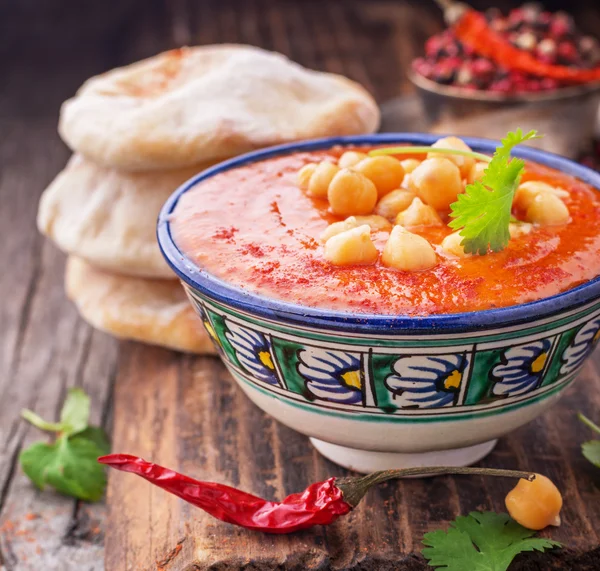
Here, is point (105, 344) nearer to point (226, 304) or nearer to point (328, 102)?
point (328, 102)

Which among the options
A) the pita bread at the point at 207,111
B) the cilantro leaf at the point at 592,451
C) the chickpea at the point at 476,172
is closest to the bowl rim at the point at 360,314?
the chickpea at the point at 476,172

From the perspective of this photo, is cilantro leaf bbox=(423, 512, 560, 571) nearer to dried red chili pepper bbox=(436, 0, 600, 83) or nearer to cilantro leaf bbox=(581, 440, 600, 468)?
cilantro leaf bbox=(581, 440, 600, 468)

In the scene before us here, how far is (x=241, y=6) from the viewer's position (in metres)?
6.11

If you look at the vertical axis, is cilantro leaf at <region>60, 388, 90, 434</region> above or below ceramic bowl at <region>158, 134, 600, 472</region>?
below

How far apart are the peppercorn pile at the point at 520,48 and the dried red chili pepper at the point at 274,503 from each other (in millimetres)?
1958

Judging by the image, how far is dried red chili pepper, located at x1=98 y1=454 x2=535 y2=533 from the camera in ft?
5.23

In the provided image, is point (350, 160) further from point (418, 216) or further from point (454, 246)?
point (454, 246)

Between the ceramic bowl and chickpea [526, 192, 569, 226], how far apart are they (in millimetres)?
194

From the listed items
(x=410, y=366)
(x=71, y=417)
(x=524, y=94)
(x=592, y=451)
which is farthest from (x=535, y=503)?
(x=524, y=94)

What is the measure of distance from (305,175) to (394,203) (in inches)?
8.9

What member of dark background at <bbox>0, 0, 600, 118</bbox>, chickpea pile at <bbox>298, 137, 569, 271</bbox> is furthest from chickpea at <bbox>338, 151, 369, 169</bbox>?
dark background at <bbox>0, 0, 600, 118</bbox>

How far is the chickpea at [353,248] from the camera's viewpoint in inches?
58.2

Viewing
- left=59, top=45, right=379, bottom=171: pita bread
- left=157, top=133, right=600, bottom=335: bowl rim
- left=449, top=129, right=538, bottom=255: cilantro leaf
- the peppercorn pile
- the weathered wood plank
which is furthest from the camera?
the peppercorn pile

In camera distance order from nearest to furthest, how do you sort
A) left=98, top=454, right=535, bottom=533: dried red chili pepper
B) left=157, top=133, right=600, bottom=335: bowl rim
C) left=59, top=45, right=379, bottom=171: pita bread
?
left=157, top=133, right=600, bottom=335: bowl rim, left=98, top=454, right=535, bottom=533: dried red chili pepper, left=59, top=45, right=379, bottom=171: pita bread
